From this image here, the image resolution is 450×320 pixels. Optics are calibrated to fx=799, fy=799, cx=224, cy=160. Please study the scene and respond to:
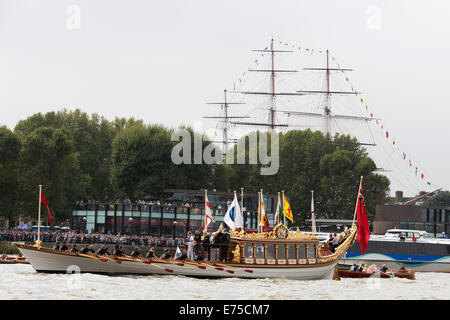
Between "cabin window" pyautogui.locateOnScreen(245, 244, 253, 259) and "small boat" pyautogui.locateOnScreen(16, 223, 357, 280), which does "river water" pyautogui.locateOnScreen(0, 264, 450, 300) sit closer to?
"small boat" pyautogui.locateOnScreen(16, 223, 357, 280)

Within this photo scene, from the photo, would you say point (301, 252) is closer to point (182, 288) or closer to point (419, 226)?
point (182, 288)

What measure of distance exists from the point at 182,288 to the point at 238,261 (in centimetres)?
870

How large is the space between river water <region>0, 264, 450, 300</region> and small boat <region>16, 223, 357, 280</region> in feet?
2.56

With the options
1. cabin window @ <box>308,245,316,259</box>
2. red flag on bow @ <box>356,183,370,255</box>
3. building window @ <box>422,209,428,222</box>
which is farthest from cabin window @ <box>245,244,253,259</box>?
building window @ <box>422,209,428,222</box>

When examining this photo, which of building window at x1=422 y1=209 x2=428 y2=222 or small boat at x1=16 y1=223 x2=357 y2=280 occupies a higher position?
building window at x1=422 y1=209 x2=428 y2=222

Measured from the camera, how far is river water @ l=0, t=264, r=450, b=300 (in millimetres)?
37625

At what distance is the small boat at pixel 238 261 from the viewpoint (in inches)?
1853

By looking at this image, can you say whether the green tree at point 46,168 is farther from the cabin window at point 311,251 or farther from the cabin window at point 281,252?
the cabin window at point 281,252

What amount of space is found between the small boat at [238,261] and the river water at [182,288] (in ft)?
2.56

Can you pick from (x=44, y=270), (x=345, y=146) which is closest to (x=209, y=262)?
(x=44, y=270)

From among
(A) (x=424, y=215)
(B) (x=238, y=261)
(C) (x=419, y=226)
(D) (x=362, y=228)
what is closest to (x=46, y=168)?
(C) (x=419, y=226)

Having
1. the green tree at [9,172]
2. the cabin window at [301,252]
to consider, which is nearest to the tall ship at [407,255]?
the cabin window at [301,252]

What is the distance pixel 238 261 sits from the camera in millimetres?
50125

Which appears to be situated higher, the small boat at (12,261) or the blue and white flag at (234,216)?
the blue and white flag at (234,216)
